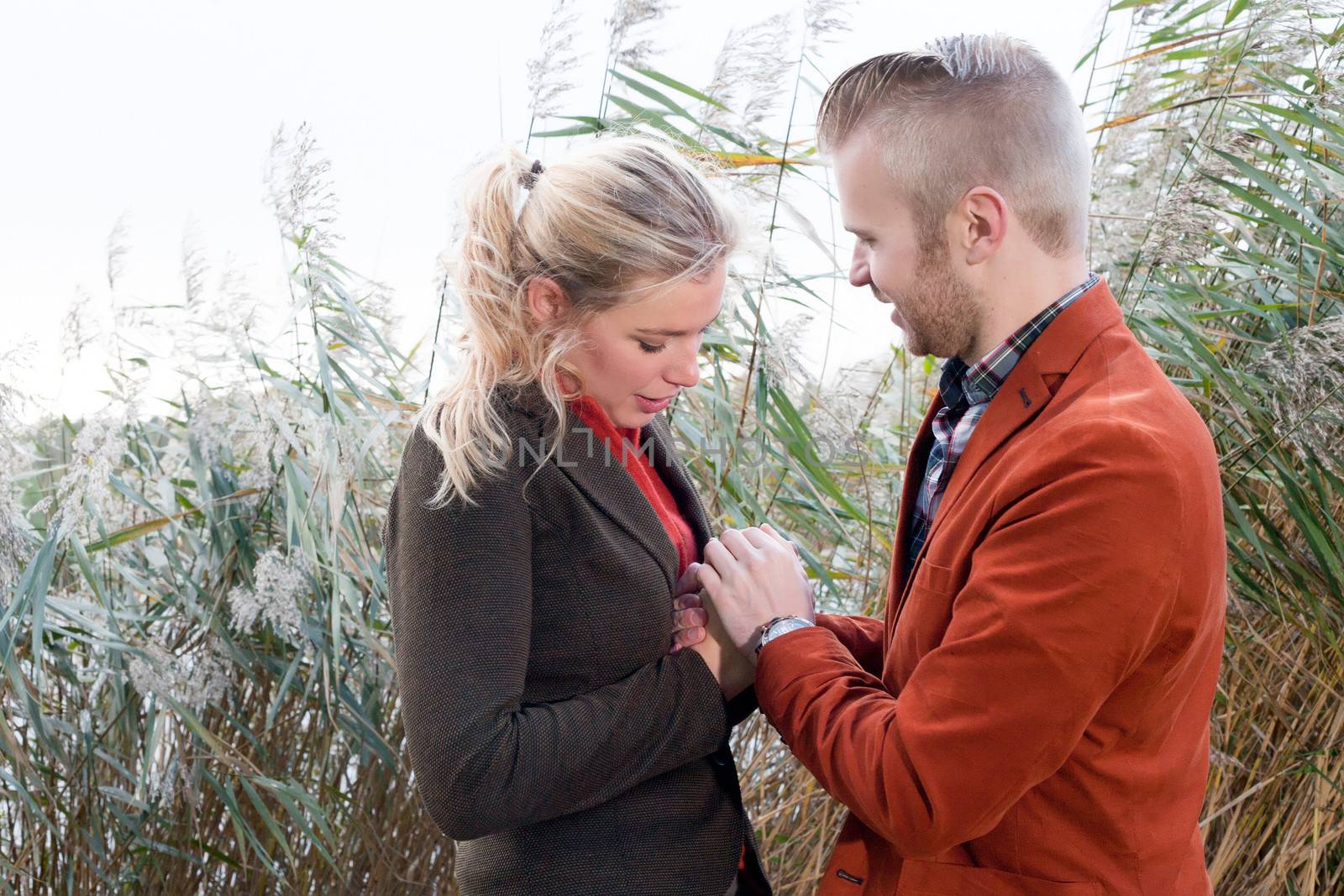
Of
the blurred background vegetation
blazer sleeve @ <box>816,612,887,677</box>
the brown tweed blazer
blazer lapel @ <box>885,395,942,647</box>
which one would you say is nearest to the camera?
the brown tweed blazer

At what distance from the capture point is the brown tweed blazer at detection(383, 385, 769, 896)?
3.39ft

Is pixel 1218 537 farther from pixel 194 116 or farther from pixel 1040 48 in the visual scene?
pixel 194 116

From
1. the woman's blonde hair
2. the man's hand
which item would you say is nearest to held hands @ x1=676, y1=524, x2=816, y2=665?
the man's hand

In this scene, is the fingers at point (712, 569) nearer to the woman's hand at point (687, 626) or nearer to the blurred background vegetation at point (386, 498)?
the woman's hand at point (687, 626)

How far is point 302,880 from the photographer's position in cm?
183

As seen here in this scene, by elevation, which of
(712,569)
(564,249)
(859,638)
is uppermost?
(564,249)

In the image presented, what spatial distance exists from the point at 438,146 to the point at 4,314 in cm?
107

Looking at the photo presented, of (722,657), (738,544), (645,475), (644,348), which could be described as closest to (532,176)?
(644,348)

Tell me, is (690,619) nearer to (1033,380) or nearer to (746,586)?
(746,586)

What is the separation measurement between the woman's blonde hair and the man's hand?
0.77 feet

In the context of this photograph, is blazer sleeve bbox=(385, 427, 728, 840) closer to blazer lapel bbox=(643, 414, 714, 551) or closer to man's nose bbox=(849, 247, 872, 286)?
blazer lapel bbox=(643, 414, 714, 551)

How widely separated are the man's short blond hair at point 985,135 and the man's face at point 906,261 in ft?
0.05

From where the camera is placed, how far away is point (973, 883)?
106cm

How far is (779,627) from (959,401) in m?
0.32
